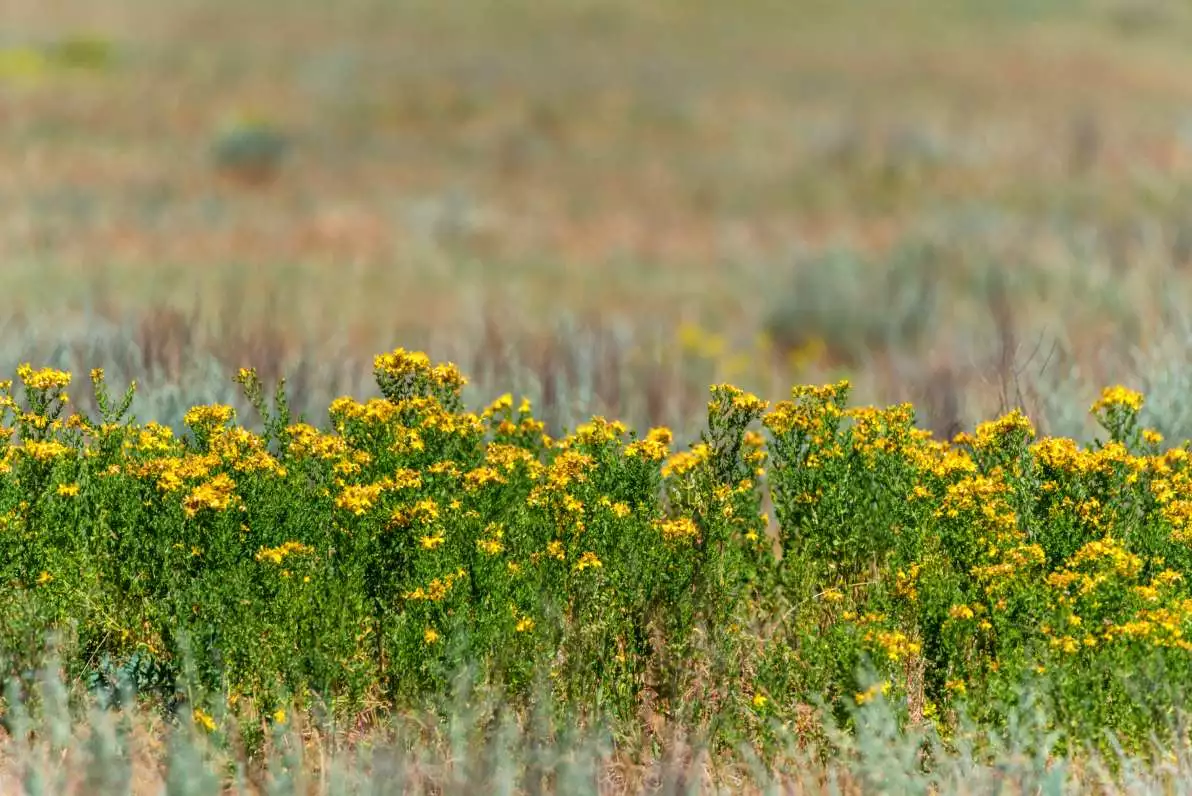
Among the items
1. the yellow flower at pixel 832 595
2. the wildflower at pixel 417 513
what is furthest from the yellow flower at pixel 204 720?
the yellow flower at pixel 832 595

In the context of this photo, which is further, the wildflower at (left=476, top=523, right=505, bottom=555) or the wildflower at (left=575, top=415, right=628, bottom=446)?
the wildflower at (left=575, top=415, right=628, bottom=446)

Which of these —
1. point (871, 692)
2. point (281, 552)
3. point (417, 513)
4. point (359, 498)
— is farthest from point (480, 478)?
point (871, 692)

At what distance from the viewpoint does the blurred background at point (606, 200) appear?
30.2 feet

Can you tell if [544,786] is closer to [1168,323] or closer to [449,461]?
[449,461]

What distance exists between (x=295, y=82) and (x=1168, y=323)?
23.2m

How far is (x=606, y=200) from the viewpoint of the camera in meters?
22.6

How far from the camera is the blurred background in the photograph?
9211 mm

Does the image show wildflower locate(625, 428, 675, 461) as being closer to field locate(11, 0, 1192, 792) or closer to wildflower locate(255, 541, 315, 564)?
field locate(11, 0, 1192, 792)

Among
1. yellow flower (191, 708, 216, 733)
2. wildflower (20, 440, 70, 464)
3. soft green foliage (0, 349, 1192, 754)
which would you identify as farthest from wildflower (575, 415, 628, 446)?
wildflower (20, 440, 70, 464)

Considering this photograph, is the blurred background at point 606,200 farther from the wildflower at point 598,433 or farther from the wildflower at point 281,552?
the wildflower at point 281,552

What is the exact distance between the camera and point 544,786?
384 cm

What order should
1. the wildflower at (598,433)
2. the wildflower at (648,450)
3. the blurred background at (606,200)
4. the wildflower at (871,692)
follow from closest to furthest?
the wildflower at (871,692) < the wildflower at (648,450) < the wildflower at (598,433) < the blurred background at (606,200)

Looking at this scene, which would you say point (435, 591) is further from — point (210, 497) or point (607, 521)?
point (210, 497)

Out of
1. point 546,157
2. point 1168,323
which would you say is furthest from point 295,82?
point 1168,323
